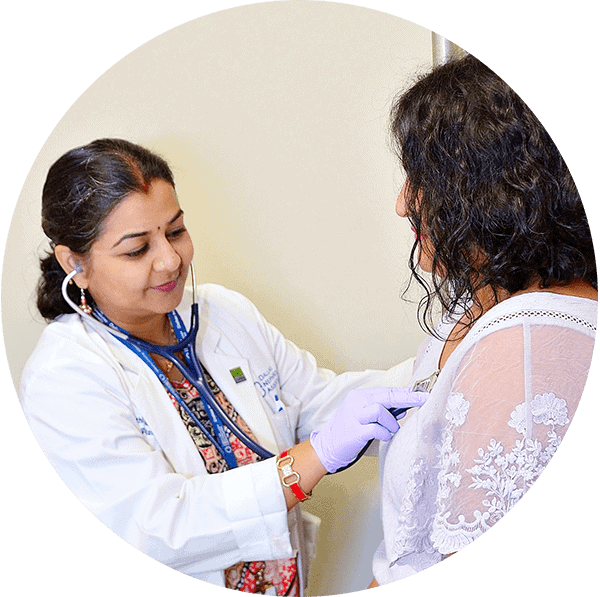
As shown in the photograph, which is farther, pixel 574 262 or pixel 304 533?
pixel 304 533

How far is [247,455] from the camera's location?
3.57 ft

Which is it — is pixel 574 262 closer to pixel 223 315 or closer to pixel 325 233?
pixel 325 233

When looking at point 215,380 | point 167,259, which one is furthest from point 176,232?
point 215,380

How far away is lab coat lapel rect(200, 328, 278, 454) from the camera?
1.11 metres

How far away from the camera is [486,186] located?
0.98 m

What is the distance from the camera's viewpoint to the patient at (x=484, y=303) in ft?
2.99

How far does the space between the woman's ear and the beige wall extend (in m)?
0.05

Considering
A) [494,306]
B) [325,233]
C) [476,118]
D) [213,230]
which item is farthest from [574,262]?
[213,230]

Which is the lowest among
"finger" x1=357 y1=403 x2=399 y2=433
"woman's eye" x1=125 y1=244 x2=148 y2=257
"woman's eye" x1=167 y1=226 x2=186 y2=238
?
"finger" x1=357 y1=403 x2=399 y2=433

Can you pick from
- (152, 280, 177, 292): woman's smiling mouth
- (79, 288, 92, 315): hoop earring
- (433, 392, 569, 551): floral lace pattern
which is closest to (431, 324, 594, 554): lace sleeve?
(433, 392, 569, 551): floral lace pattern

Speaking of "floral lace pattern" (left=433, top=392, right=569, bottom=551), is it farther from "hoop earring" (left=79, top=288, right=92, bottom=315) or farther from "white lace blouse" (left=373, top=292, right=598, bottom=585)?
"hoop earring" (left=79, top=288, right=92, bottom=315)

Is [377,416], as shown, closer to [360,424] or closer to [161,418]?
[360,424]

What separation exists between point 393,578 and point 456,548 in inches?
6.4

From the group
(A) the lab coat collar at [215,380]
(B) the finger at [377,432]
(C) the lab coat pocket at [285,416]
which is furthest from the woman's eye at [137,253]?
(B) the finger at [377,432]
